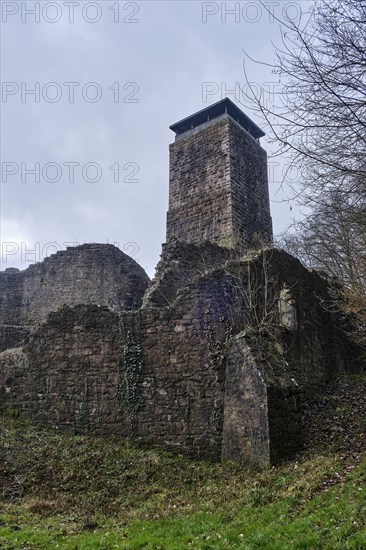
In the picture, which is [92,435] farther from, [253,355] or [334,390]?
[334,390]

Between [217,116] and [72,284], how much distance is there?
32.0 feet

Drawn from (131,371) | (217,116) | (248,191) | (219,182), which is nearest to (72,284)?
(219,182)

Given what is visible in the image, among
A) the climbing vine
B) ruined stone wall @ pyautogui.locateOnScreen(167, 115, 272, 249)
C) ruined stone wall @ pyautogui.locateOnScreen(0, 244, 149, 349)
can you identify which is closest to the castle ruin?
the climbing vine

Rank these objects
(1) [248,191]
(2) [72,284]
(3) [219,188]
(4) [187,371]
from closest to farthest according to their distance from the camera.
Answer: (4) [187,371]
(2) [72,284]
(3) [219,188]
(1) [248,191]

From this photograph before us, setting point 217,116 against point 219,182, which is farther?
point 217,116

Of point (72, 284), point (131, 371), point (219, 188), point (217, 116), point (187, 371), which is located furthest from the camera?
point (217, 116)

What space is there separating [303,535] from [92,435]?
558 cm

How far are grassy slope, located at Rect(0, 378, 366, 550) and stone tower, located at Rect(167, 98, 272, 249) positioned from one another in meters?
10.7

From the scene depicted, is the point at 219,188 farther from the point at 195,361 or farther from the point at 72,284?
the point at 195,361

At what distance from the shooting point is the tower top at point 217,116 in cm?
2309

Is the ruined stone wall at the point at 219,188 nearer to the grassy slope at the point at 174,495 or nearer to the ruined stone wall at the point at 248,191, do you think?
the ruined stone wall at the point at 248,191

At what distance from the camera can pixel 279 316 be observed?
11430 millimetres

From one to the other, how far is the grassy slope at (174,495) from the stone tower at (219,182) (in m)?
10.7

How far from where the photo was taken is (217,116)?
2303 centimetres
